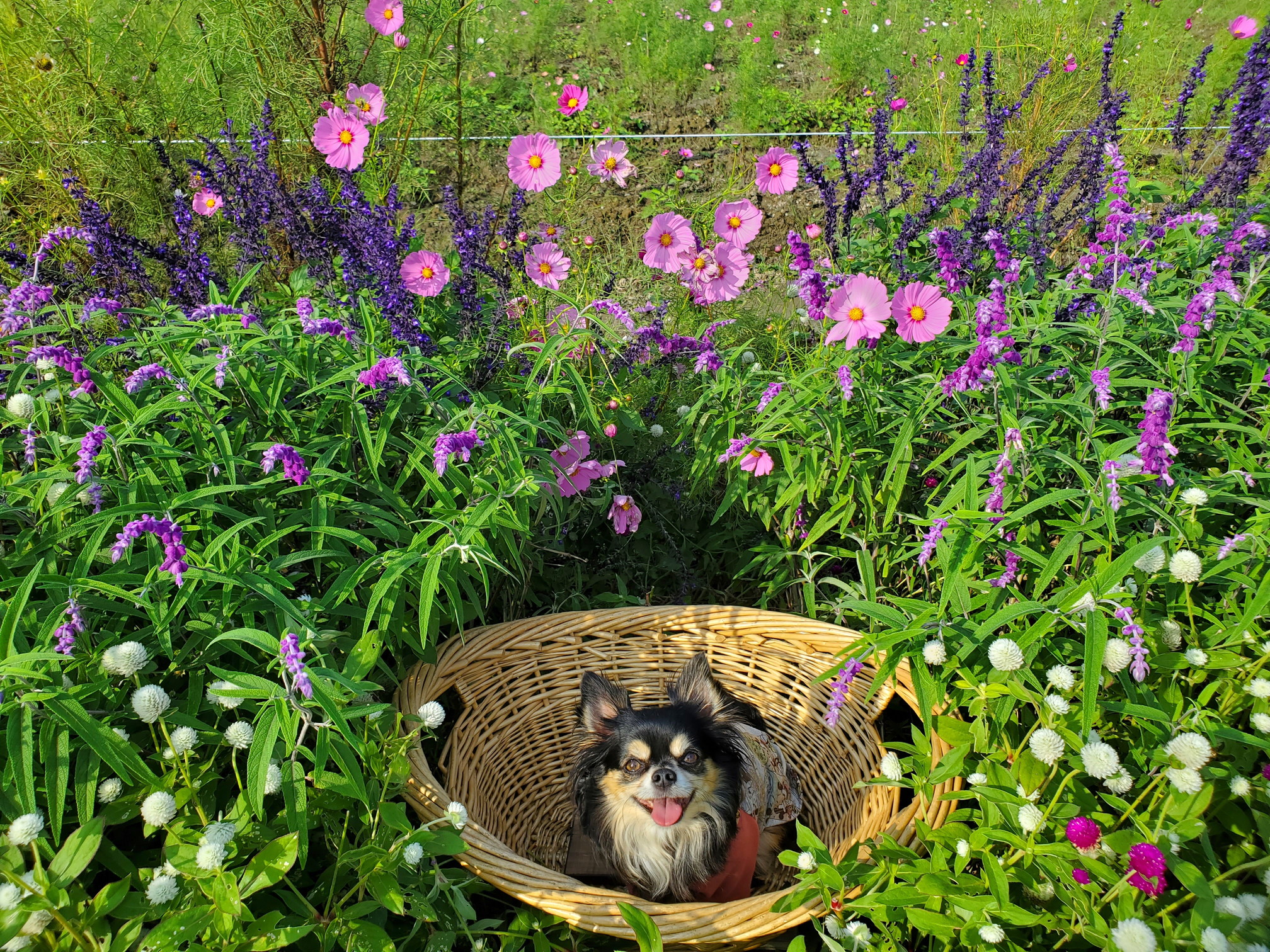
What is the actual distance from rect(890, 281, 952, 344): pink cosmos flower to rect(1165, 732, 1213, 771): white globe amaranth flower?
3.07 feet

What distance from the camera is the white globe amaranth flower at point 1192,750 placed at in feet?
3.70

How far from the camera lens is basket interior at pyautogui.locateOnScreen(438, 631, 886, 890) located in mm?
1952

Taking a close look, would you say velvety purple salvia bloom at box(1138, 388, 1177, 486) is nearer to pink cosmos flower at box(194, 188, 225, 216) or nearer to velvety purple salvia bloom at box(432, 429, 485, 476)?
velvety purple salvia bloom at box(432, 429, 485, 476)

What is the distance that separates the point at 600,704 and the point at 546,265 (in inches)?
48.3

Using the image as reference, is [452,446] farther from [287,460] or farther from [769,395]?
[769,395]

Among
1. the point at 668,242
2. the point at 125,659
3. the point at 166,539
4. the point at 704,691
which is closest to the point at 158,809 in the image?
the point at 125,659

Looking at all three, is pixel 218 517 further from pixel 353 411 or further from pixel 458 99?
pixel 458 99

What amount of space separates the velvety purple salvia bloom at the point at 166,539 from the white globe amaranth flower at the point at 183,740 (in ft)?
0.74

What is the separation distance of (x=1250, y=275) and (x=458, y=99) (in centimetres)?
268

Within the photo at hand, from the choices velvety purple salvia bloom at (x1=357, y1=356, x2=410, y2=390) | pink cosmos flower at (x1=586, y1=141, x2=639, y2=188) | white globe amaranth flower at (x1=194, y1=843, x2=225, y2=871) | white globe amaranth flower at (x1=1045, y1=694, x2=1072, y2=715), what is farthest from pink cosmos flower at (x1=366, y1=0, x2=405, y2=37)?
white globe amaranth flower at (x1=1045, y1=694, x2=1072, y2=715)

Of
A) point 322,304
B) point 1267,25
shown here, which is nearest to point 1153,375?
point 1267,25

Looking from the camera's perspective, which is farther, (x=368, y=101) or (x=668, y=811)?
(x=368, y=101)

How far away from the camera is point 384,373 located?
1521 mm

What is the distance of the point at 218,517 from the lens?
1.62 meters
